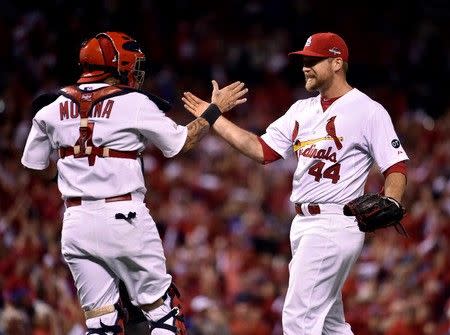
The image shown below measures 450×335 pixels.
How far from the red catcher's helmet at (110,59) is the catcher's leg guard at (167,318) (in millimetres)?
1282

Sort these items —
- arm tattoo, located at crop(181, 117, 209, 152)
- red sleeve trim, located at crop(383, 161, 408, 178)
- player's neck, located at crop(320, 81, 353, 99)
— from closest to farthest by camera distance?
arm tattoo, located at crop(181, 117, 209, 152) → red sleeve trim, located at crop(383, 161, 408, 178) → player's neck, located at crop(320, 81, 353, 99)

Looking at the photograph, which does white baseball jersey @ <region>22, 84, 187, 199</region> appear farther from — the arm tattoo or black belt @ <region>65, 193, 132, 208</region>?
the arm tattoo

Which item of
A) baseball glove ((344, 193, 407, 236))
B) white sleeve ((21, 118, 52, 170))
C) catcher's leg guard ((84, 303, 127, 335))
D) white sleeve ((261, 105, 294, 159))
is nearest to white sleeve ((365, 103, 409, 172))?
baseball glove ((344, 193, 407, 236))

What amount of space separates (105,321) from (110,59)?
4.86 ft

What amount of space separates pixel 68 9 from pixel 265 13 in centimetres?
310

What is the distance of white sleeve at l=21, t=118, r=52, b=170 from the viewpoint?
6574 mm

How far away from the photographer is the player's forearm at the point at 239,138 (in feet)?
24.0

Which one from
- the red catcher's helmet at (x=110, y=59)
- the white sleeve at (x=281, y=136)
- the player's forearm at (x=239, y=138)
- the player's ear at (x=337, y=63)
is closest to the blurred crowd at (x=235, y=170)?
the player's forearm at (x=239, y=138)

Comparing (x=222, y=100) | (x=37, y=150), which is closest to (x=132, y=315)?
(x=37, y=150)

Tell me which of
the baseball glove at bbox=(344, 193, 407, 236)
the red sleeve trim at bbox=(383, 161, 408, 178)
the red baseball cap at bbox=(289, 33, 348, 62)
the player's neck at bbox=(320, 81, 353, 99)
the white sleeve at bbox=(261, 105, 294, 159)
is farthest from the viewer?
the white sleeve at bbox=(261, 105, 294, 159)

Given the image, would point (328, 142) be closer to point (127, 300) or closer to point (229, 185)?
point (127, 300)

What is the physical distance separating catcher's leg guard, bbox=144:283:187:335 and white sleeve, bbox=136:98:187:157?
0.83 metres

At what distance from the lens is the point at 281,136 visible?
7324 millimetres

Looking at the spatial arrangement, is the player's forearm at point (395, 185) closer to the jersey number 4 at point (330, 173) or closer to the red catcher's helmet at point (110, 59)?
the jersey number 4 at point (330, 173)
